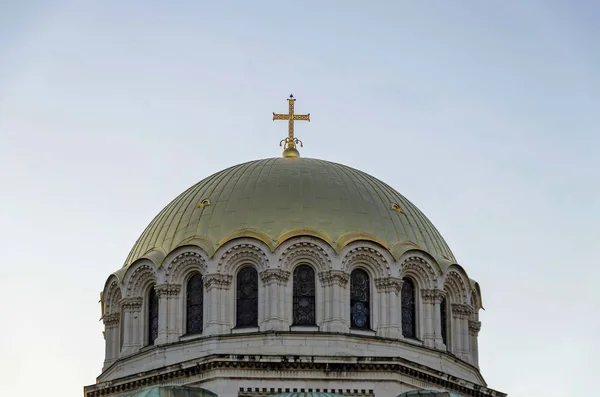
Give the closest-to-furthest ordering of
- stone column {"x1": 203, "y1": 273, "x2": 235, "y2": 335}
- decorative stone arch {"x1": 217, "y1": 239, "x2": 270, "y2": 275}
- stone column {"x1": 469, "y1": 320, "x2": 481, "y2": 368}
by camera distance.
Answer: stone column {"x1": 203, "y1": 273, "x2": 235, "y2": 335}
decorative stone arch {"x1": 217, "y1": 239, "x2": 270, "y2": 275}
stone column {"x1": 469, "y1": 320, "x2": 481, "y2": 368}

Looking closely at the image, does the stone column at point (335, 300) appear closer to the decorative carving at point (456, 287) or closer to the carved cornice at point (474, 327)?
the decorative carving at point (456, 287)

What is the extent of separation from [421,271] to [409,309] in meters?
1.12

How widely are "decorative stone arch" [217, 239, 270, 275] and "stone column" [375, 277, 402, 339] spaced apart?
328 centimetres

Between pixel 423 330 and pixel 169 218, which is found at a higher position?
pixel 169 218

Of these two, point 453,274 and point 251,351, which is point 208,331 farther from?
point 453,274

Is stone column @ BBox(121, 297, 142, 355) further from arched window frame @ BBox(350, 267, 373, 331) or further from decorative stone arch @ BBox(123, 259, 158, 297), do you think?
arched window frame @ BBox(350, 267, 373, 331)

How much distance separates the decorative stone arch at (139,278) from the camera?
2131 inches

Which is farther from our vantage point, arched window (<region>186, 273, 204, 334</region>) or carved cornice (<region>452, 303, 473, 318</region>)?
carved cornice (<region>452, 303, 473, 318</region>)

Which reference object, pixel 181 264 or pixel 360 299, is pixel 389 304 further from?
pixel 181 264

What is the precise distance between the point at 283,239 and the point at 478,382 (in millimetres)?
7319

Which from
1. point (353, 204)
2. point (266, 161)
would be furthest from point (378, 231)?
point (266, 161)

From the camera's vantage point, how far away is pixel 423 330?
53.4m

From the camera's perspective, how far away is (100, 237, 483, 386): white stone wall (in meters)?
51.8

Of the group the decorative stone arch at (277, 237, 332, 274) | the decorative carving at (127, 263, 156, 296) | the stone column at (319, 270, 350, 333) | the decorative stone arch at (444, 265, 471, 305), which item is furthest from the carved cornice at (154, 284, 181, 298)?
the decorative stone arch at (444, 265, 471, 305)
